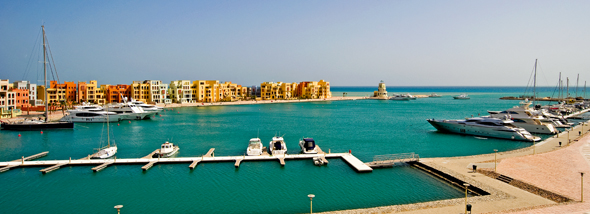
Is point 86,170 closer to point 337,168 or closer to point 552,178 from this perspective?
point 337,168

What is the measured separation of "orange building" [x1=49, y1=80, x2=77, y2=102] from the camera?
85.8 meters

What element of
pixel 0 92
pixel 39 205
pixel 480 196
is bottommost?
pixel 39 205

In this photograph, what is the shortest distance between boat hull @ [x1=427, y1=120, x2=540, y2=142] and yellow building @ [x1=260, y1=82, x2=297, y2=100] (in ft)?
294

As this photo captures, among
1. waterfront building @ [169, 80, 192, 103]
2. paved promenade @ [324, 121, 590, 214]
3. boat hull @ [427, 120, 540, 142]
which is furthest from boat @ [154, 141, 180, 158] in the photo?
waterfront building @ [169, 80, 192, 103]

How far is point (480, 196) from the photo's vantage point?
16859 millimetres

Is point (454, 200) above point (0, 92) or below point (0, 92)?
below

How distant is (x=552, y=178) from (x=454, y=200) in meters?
6.90

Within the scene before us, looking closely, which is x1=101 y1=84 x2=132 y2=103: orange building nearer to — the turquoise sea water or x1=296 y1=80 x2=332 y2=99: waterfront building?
the turquoise sea water

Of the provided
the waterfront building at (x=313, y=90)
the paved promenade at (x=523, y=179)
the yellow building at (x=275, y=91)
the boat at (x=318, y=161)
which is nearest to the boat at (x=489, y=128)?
the paved promenade at (x=523, y=179)

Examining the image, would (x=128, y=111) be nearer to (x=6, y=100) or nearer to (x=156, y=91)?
(x=6, y=100)

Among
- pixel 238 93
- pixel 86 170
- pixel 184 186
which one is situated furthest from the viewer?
pixel 238 93

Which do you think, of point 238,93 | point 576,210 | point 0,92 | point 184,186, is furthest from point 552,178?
point 238,93

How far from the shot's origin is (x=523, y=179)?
19031 mm

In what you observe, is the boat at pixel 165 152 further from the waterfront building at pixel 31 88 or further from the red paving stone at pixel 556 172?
the waterfront building at pixel 31 88
